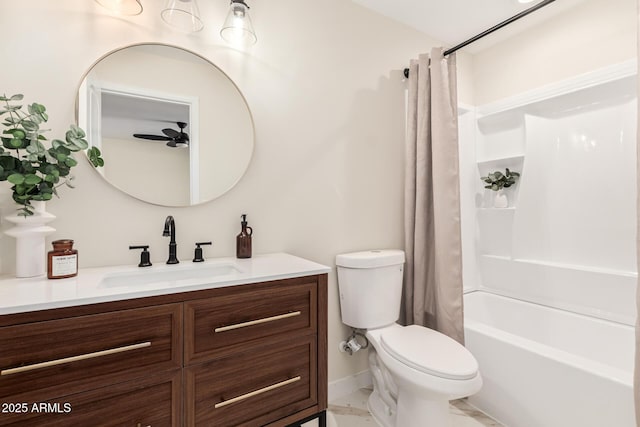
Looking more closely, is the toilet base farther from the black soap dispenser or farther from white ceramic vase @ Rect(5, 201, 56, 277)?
A: white ceramic vase @ Rect(5, 201, 56, 277)

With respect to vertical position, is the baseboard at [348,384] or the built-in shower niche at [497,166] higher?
the built-in shower niche at [497,166]

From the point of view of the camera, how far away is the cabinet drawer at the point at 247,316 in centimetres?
105

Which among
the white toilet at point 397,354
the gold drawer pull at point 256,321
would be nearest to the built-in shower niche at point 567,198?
the white toilet at point 397,354

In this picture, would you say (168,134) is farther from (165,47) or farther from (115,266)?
(115,266)

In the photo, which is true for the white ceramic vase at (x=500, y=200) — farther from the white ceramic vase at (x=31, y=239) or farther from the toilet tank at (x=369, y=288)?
the white ceramic vase at (x=31, y=239)

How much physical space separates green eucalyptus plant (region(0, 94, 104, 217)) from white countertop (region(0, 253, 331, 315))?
0.30m

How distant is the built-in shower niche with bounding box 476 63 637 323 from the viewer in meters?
1.91

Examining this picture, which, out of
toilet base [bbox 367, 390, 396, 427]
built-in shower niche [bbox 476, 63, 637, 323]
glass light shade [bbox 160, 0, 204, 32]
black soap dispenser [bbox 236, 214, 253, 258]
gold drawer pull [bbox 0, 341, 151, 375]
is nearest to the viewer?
gold drawer pull [bbox 0, 341, 151, 375]

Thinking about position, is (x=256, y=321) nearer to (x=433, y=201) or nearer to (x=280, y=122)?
(x=280, y=122)

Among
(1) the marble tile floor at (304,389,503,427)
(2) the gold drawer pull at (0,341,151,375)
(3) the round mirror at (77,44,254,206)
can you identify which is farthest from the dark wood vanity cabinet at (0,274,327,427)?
(3) the round mirror at (77,44,254,206)

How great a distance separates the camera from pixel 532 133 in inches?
92.0

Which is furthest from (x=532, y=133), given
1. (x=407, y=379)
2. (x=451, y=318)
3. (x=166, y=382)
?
(x=166, y=382)

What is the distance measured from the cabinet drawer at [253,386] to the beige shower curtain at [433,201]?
0.94 m

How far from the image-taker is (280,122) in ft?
5.70
